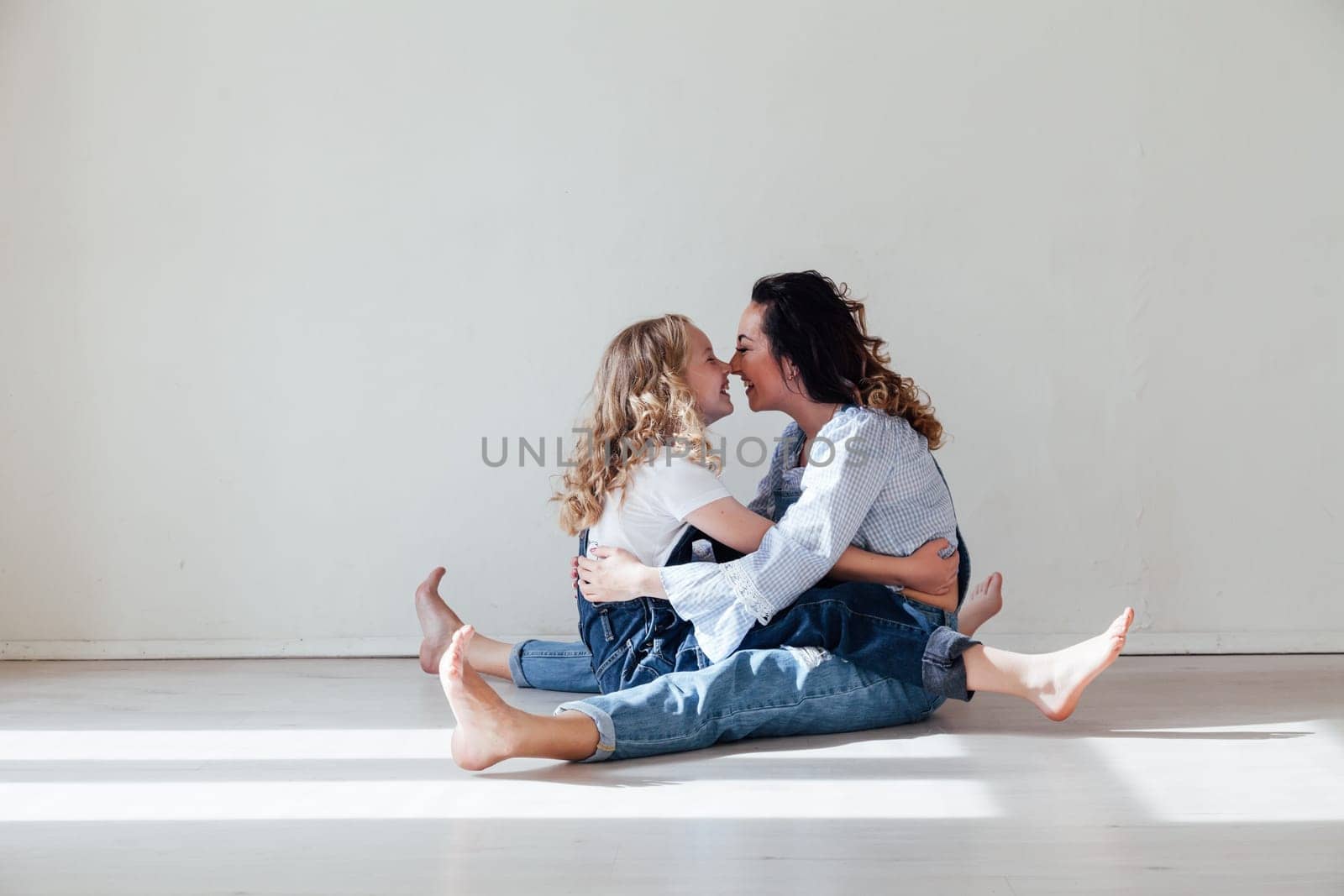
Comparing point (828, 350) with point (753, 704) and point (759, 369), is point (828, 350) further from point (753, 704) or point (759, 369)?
point (753, 704)

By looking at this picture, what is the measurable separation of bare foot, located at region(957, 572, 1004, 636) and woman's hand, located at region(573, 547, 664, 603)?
34.3 inches

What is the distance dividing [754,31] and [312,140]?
3.98ft

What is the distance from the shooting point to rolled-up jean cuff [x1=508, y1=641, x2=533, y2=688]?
8.48 feet

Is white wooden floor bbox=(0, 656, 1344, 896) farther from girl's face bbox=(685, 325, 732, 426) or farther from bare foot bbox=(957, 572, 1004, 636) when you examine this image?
girl's face bbox=(685, 325, 732, 426)

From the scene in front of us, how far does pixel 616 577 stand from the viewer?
2215mm

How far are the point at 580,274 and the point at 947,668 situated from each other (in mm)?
1459

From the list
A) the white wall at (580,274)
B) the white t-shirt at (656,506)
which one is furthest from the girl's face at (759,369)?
Answer: the white wall at (580,274)

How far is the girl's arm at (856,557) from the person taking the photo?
221cm

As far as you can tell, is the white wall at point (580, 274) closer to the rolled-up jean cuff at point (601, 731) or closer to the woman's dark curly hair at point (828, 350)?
the woman's dark curly hair at point (828, 350)

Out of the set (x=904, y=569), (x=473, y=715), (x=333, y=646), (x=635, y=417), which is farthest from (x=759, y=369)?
(x=333, y=646)

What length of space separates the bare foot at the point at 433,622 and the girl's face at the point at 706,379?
0.83 meters

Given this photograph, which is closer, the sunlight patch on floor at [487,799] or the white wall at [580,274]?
the sunlight patch on floor at [487,799]

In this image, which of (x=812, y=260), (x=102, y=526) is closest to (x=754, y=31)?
(x=812, y=260)

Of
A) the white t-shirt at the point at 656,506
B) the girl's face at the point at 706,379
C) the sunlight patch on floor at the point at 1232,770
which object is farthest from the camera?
the girl's face at the point at 706,379
